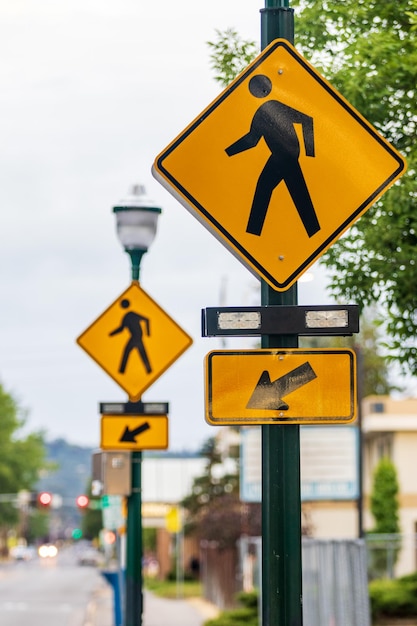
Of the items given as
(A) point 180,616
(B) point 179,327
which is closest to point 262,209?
(B) point 179,327

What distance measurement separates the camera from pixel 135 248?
14.5 metres

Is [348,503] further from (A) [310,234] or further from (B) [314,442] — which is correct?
(A) [310,234]

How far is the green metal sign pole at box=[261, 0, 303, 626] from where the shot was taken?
5492mm

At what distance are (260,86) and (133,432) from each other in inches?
327

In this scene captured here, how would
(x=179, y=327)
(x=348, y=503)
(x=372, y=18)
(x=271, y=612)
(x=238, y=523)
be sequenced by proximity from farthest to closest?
(x=348, y=503)
(x=238, y=523)
(x=179, y=327)
(x=372, y=18)
(x=271, y=612)

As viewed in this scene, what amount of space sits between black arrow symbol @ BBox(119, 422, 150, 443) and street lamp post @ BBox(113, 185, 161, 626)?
496mm

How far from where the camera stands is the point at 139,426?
13.7 m

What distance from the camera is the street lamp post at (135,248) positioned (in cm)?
1366

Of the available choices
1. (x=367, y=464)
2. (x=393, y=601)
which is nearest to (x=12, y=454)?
(x=367, y=464)

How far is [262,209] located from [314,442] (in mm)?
33016

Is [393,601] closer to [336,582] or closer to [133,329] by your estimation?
[336,582]

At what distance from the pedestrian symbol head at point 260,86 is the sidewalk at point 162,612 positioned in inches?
1006

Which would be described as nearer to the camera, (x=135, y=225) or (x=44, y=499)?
(x=135, y=225)

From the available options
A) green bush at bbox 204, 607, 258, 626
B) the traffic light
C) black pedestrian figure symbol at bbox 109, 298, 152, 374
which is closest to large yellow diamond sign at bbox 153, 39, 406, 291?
black pedestrian figure symbol at bbox 109, 298, 152, 374
